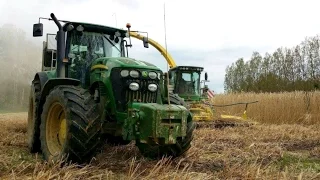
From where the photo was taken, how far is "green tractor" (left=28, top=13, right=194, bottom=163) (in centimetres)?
495

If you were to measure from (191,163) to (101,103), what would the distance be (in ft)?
5.16

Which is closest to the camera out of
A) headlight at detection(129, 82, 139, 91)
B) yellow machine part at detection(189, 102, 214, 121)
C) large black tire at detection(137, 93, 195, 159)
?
headlight at detection(129, 82, 139, 91)

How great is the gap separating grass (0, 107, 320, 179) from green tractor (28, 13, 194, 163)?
0.28m

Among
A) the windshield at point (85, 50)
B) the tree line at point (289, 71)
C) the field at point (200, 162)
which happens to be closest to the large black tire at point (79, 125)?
the field at point (200, 162)

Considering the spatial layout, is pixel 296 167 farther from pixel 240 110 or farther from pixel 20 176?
pixel 240 110

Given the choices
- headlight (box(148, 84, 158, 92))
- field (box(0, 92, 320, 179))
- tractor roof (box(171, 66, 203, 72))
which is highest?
tractor roof (box(171, 66, 203, 72))

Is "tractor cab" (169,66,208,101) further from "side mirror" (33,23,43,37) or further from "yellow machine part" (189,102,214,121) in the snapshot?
"side mirror" (33,23,43,37)

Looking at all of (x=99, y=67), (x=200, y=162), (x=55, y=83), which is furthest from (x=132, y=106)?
(x=55, y=83)

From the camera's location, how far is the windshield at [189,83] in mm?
16578

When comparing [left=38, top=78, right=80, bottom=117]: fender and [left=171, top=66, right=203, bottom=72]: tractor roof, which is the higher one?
[left=171, top=66, right=203, bottom=72]: tractor roof

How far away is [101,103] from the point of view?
5562 millimetres

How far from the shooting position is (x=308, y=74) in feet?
106

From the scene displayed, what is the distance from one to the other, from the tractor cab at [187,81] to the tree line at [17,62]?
280 inches

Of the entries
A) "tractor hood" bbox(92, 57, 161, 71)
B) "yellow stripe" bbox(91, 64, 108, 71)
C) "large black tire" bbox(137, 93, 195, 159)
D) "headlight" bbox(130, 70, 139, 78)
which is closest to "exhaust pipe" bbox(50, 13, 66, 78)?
"yellow stripe" bbox(91, 64, 108, 71)
